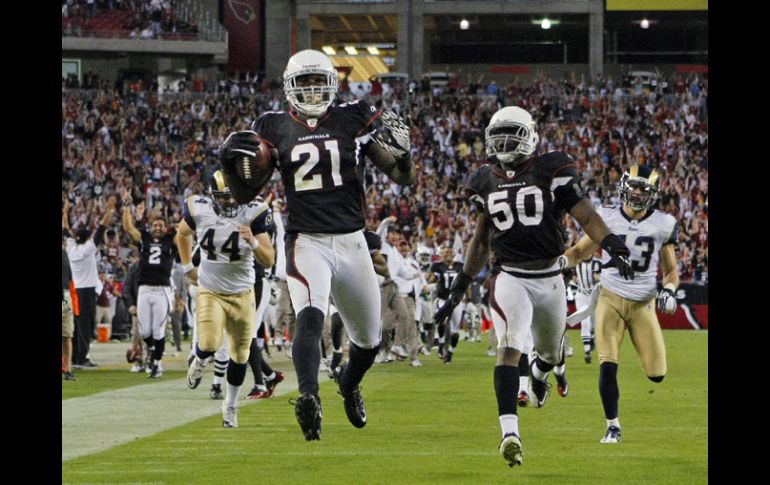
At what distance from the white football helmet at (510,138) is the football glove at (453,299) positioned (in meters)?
0.83

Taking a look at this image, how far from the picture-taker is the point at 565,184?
919cm

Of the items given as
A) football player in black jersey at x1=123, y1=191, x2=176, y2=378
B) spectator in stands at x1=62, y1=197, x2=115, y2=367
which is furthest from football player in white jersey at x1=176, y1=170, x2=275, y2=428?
spectator in stands at x1=62, y1=197, x2=115, y2=367

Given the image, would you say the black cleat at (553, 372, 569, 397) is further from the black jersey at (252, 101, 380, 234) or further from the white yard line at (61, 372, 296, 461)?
the black jersey at (252, 101, 380, 234)

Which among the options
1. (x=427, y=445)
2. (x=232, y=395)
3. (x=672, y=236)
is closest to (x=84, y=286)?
(x=232, y=395)

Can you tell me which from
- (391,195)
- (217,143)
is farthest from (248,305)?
(217,143)

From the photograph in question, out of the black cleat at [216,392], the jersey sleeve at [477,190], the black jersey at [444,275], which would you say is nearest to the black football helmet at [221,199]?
the black cleat at [216,392]

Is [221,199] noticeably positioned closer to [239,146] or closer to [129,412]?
[129,412]

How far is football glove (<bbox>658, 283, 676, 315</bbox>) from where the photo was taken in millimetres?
10371

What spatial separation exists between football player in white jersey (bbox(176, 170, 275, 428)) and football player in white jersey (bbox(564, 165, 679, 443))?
9.12 ft

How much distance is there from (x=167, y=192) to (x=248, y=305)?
25.4m

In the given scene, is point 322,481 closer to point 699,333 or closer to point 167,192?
point 699,333

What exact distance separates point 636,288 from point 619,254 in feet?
7.64

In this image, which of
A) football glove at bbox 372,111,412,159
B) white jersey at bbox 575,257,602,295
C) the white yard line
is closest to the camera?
football glove at bbox 372,111,412,159
